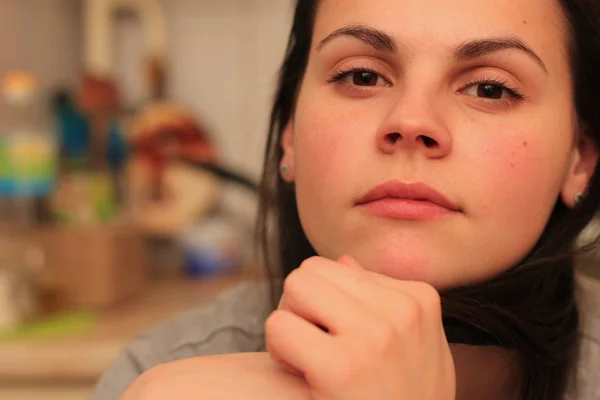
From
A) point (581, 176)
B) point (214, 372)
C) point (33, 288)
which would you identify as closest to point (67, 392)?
point (33, 288)

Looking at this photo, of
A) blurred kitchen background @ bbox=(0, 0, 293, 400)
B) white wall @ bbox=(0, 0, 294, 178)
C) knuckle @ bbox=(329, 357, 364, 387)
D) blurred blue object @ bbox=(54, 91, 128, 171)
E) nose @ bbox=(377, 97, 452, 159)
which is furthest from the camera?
white wall @ bbox=(0, 0, 294, 178)

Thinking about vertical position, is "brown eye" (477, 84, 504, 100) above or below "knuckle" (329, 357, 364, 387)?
above

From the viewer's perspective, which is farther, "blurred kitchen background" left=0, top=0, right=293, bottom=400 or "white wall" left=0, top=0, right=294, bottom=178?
"white wall" left=0, top=0, right=294, bottom=178

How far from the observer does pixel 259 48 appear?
5.00 ft

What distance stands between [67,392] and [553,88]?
881mm

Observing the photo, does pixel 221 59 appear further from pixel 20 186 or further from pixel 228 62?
pixel 20 186

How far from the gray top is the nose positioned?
0.30 meters

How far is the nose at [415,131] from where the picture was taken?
50 cm

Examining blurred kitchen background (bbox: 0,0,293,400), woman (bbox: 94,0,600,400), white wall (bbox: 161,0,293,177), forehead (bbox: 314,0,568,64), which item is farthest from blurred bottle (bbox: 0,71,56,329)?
forehead (bbox: 314,0,568,64)

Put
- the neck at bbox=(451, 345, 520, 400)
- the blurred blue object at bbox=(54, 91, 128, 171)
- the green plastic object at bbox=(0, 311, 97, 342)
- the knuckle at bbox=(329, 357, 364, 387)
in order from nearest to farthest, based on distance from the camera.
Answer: the knuckle at bbox=(329, 357, 364, 387) → the neck at bbox=(451, 345, 520, 400) → the green plastic object at bbox=(0, 311, 97, 342) → the blurred blue object at bbox=(54, 91, 128, 171)

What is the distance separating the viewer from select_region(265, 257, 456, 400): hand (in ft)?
1.17

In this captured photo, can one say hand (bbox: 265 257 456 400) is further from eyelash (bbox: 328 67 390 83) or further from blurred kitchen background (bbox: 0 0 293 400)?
blurred kitchen background (bbox: 0 0 293 400)

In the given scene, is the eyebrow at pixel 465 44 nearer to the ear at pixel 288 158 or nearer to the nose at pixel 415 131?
the nose at pixel 415 131

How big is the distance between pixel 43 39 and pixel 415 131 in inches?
46.6
